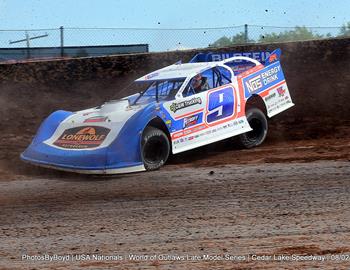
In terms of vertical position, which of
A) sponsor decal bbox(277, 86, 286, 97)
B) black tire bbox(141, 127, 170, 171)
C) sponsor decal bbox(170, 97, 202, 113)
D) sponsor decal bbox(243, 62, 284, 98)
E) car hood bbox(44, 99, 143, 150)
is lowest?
black tire bbox(141, 127, 170, 171)

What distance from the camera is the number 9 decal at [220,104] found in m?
9.07

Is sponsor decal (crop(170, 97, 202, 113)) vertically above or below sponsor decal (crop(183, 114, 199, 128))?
above

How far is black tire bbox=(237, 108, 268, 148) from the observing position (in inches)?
384

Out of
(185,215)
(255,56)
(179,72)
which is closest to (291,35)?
(255,56)

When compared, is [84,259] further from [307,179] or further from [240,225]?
[307,179]

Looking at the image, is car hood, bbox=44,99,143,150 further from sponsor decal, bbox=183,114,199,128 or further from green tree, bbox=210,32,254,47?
green tree, bbox=210,32,254,47

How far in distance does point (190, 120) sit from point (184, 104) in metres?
0.25

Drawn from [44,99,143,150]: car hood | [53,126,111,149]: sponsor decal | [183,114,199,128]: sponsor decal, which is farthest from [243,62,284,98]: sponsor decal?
[53,126,111,149]: sponsor decal

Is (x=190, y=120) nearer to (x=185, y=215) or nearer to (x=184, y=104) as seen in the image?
(x=184, y=104)

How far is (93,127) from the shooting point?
8.34 metres

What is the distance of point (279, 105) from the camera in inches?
410

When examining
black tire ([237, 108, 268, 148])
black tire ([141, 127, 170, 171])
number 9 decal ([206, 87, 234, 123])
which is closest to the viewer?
black tire ([141, 127, 170, 171])

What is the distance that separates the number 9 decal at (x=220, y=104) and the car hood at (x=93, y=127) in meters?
1.14

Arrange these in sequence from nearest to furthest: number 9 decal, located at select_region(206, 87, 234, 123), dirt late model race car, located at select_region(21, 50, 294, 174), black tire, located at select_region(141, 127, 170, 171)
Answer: dirt late model race car, located at select_region(21, 50, 294, 174) < black tire, located at select_region(141, 127, 170, 171) < number 9 decal, located at select_region(206, 87, 234, 123)
